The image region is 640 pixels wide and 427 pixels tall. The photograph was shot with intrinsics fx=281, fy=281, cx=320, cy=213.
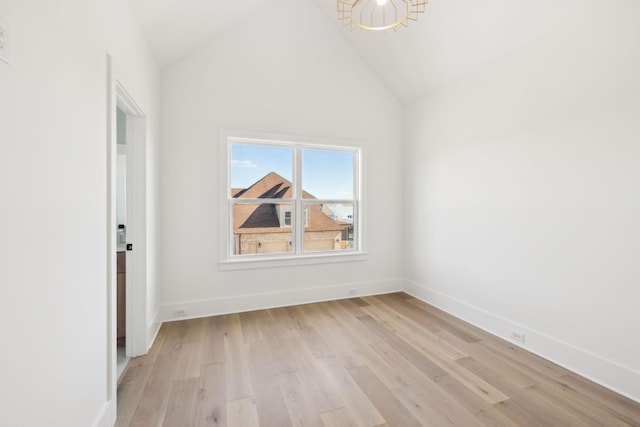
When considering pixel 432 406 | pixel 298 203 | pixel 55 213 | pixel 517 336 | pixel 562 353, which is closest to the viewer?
pixel 55 213

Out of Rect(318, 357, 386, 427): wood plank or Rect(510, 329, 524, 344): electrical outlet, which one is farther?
Rect(510, 329, 524, 344): electrical outlet

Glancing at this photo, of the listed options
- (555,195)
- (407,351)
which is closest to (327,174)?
(407,351)

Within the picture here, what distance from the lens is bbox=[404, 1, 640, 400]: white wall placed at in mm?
2035

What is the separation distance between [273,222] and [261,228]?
0.18 m

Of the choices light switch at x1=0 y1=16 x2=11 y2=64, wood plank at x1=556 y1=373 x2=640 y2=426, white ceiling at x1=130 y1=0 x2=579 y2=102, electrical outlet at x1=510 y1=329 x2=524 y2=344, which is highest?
white ceiling at x1=130 y1=0 x2=579 y2=102

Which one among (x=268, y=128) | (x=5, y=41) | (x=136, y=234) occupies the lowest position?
(x=136, y=234)

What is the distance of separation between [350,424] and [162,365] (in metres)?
1.63

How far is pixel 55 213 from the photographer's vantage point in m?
1.16

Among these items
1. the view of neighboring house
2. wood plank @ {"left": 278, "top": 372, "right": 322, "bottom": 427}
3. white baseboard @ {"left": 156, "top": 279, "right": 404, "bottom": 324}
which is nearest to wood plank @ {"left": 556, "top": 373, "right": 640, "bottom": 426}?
wood plank @ {"left": 278, "top": 372, "right": 322, "bottom": 427}

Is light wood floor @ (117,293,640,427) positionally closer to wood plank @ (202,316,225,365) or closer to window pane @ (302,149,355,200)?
wood plank @ (202,316,225,365)

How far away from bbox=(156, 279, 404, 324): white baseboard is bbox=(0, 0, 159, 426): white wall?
1.57 metres

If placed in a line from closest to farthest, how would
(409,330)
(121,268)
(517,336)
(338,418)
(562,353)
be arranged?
(338,418) → (562,353) → (121,268) → (517,336) → (409,330)

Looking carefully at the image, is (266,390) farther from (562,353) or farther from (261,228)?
(562,353)

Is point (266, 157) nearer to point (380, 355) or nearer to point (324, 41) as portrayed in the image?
point (324, 41)
